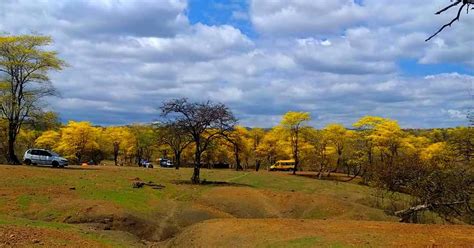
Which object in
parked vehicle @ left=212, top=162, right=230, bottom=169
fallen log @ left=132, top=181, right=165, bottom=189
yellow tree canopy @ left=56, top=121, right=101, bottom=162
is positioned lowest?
fallen log @ left=132, top=181, right=165, bottom=189

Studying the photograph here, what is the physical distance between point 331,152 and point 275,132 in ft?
39.0

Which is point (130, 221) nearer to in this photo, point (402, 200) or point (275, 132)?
point (402, 200)

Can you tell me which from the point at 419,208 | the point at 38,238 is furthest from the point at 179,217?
the point at 419,208

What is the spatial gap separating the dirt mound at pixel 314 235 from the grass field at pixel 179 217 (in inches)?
1.5

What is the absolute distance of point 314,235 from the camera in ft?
63.0

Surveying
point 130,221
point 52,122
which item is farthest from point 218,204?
point 52,122

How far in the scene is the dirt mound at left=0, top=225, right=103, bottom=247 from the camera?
57.0ft

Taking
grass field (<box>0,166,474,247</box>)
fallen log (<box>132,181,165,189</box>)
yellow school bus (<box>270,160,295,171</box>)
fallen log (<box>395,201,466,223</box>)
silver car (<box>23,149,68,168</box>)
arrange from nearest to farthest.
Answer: grass field (<box>0,166,474,247</box>) < fallen log (<box>395,201,466,223</box>) < fallen log (<box>132,181,165,189</box>) < silver car (<box>23,149,68,168</box>) < yellow school bus (<box>270,160,295,171</box>)

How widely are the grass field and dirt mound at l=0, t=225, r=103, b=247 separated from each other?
4 cm

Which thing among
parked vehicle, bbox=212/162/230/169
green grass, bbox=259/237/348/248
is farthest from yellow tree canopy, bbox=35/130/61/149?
green grass, bbox=259/237/348/248

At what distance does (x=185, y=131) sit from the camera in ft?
156

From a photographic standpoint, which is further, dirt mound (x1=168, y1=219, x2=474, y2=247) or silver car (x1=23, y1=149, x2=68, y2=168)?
silver car (x1=23, y1=149, x2=68, y2=168)

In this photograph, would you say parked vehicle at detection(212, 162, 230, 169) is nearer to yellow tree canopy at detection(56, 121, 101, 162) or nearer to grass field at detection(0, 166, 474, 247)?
yellow tree canopy at detection(56, 121, 101, 162)

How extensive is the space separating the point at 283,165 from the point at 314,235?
86602 mm
